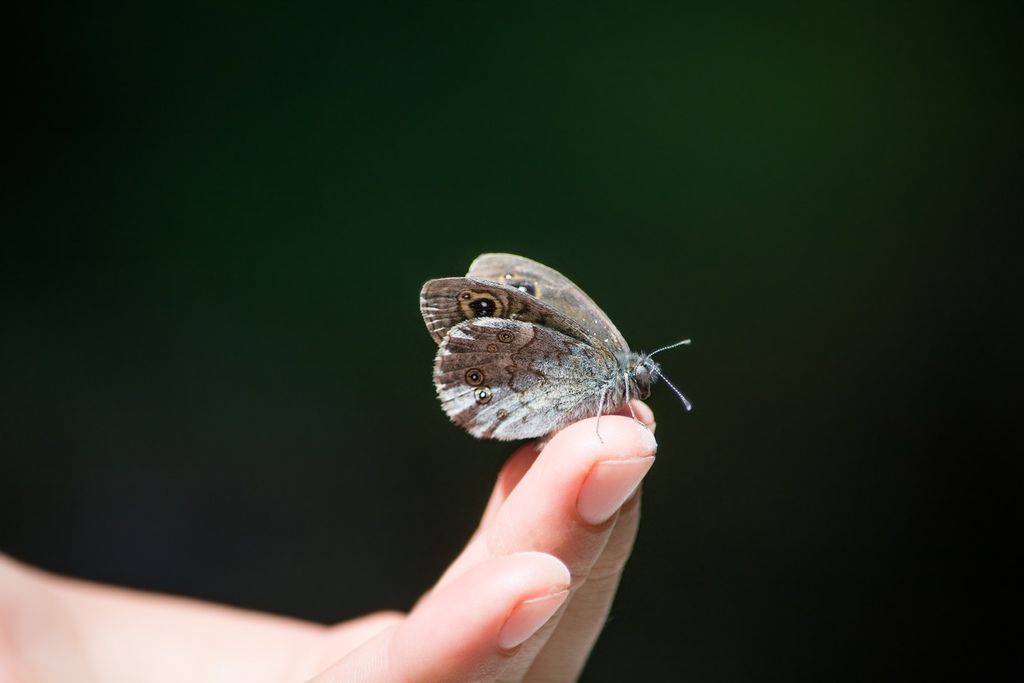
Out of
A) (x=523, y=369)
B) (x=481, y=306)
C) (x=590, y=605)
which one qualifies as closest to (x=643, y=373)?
(x=523, y=369)

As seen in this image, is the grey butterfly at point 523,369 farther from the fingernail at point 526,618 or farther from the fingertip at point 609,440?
the fingernail at point 526,618

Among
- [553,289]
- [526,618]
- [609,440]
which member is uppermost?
[553,289]

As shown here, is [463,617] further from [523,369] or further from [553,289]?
[553,289]

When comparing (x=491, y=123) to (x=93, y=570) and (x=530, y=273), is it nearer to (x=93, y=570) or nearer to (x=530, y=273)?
(x=530, y=273)

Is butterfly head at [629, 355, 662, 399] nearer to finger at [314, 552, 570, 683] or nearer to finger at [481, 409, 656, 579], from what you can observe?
finger at [481, 409, 656, 579]

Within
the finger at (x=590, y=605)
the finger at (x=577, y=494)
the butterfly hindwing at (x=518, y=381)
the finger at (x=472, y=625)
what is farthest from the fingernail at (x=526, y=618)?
the butterfly hindwing at (x=518, y=381)

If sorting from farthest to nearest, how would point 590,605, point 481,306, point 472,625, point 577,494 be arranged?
point 481,306
point 590,605
point 577,494
point 472,625
